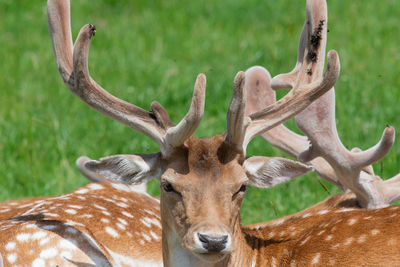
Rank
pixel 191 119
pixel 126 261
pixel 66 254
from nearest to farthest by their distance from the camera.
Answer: pixel 191 119 → pixel 66 254 → pixel 126 261

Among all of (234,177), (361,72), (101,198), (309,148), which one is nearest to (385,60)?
(361,72)

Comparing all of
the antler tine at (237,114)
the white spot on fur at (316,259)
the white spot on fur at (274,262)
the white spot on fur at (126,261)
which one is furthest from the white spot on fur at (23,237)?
the white spot on fur at (316,259)

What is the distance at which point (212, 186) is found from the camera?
371 centimetres

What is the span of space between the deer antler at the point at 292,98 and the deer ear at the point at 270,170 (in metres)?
0.12

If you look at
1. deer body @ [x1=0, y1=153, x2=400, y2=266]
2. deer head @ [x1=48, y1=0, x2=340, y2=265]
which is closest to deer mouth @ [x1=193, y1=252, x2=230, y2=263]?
deer head @ [x1=48, y1=0, x2=340, y2=265]

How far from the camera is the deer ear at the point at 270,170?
399cm

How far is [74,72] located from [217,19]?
5870mm

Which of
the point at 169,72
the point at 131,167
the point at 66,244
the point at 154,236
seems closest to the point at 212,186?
the point at 131,167

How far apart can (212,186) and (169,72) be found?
4.45 meters

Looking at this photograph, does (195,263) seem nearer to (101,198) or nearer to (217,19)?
(101,198)

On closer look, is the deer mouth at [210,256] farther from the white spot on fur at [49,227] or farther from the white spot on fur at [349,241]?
the white spot on fur at [49,227]

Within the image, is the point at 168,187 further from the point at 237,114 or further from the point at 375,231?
the point at 375,231

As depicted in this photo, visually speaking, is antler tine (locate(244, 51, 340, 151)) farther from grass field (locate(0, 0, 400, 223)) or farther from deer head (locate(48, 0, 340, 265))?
grass field (locate(0, 0, 400, 223))

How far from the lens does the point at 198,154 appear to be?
380 centimetres
